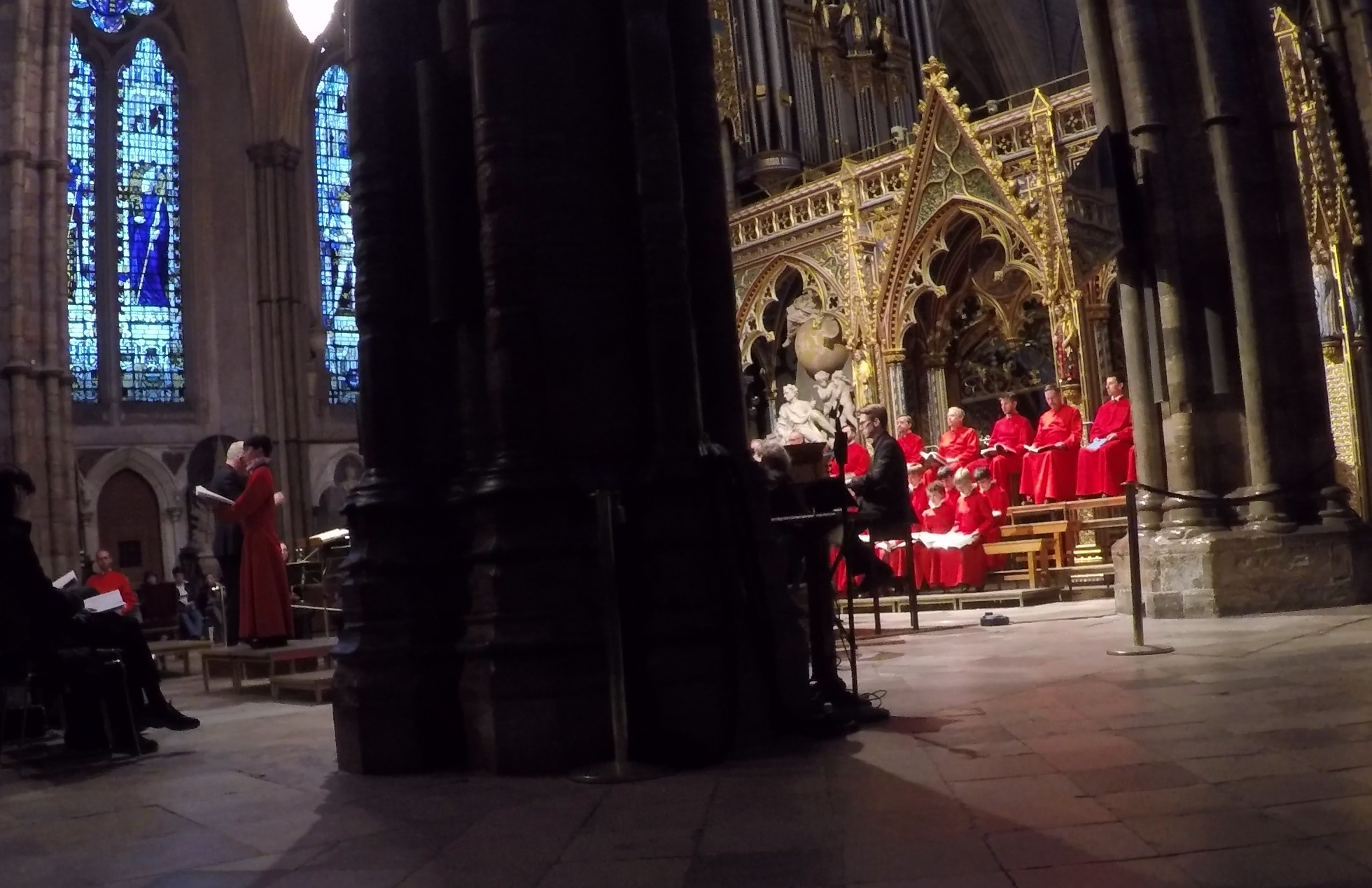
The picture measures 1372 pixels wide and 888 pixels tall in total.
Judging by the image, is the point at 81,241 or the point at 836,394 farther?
the point at 81,241

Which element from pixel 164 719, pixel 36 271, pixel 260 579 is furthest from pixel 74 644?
pixel 36 271

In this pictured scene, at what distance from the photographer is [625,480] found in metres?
4.65

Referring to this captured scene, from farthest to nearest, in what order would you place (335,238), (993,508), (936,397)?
(335,238) < (936,397) < (993,508)

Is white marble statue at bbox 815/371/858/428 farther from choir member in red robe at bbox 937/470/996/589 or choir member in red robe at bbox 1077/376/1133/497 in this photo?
choir member in red robe at bbox 937/470/996/589

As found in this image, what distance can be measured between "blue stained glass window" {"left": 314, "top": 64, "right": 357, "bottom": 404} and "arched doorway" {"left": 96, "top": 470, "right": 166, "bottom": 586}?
4.05m

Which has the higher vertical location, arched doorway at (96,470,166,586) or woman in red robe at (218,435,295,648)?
arched doorway at (96,470,166,586)

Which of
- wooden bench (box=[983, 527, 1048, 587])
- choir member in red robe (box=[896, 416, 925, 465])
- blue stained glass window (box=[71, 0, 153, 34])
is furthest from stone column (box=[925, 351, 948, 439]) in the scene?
blue stained glass window (box=[71, 0, 153, 34])

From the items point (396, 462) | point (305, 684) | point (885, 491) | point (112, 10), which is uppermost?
point (112, 10)

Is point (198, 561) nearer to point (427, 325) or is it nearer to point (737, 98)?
point (737, 98)

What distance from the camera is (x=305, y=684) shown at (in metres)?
7.44

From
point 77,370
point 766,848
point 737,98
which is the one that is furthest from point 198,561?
point 766,848

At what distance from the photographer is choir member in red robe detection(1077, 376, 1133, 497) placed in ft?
42.2

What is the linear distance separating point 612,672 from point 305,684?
389 cm

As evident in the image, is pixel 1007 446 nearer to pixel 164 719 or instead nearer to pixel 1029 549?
pixel 1029 549
